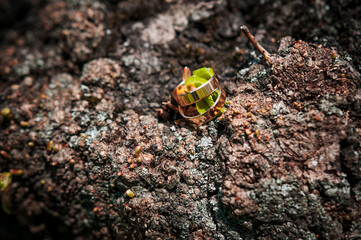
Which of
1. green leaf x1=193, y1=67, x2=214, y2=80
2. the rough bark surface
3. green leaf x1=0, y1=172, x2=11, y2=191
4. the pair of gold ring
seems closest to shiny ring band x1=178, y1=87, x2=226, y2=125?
the pair of gold ring

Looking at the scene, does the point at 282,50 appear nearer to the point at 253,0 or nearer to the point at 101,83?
the point at 253,0

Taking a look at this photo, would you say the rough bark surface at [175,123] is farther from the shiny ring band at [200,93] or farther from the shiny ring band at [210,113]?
the shiny ring band at [200,93]

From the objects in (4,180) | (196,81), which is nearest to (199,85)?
(196,81)

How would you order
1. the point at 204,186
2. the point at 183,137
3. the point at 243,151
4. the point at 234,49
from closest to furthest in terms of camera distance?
1. the point at 243,151
2. the point at 204,186
3. the point at 183,137
4. the point at 234,49

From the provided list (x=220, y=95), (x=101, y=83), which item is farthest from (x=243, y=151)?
(x=101, y=83)

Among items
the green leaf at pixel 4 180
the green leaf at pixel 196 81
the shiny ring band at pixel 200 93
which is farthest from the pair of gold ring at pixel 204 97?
the green leaf at pixel 4 180

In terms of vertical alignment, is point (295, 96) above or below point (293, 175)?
above
